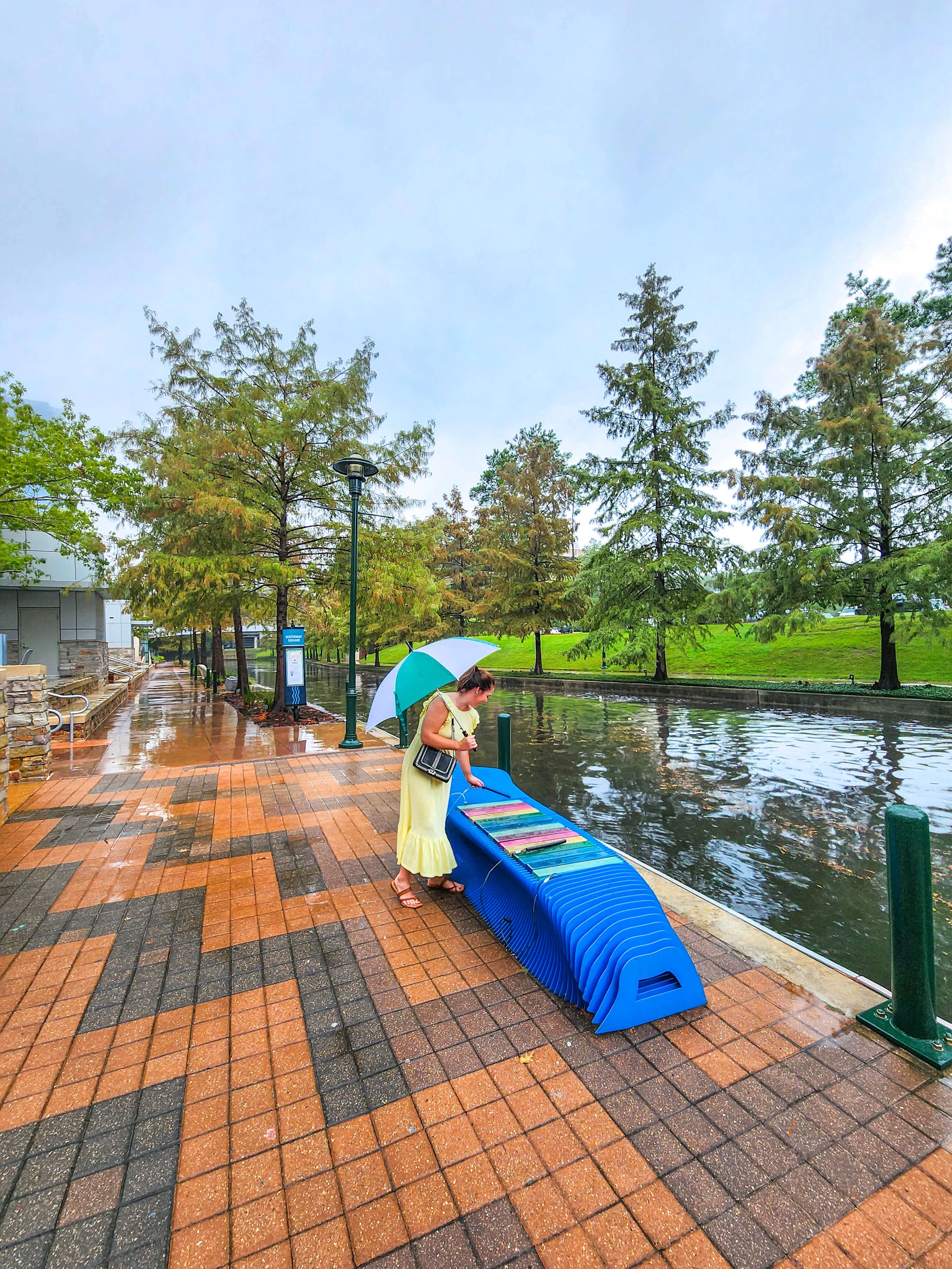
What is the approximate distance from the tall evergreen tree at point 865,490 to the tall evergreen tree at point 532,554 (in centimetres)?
1009

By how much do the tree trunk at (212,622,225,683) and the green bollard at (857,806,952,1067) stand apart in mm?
21932

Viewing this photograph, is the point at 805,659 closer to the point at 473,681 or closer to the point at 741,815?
the point at 741,815

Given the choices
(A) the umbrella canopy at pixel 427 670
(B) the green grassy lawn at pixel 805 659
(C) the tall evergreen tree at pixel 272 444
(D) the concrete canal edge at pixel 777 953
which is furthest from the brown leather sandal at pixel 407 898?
(B) the green grassy lawn at pixel 805 659

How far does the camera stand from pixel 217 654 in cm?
2236

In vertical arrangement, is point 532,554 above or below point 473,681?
above

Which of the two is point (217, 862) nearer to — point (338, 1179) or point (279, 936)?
point (279, 936)

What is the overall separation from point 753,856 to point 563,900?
3.47 metres

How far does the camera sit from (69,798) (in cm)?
652

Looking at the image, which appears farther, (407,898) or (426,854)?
(407,898)

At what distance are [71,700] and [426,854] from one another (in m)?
13.1

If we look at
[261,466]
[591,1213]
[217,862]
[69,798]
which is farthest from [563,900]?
[261,466]

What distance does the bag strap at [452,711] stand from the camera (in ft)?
11.4

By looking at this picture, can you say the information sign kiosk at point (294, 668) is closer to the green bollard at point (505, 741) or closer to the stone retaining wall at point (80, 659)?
the green bollard at point (505, 741)

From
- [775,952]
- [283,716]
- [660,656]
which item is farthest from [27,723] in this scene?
[660,656]
